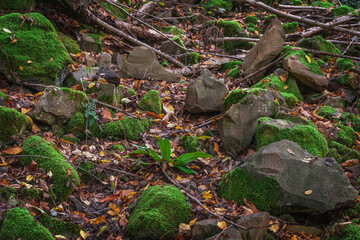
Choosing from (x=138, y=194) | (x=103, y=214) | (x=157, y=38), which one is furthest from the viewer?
(x=157, y=38)

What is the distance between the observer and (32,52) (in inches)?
202

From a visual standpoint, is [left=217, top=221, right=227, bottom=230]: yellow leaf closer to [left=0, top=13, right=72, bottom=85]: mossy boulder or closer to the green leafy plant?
the green leafy plant

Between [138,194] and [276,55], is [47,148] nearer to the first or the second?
[138,194]

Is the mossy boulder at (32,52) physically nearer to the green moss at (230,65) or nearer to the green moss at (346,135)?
the green moss at (230,65)

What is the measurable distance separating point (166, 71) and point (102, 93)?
208cm

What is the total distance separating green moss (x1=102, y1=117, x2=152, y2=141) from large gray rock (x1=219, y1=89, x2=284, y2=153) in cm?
131

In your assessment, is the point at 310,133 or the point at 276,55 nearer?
the point at 310,133

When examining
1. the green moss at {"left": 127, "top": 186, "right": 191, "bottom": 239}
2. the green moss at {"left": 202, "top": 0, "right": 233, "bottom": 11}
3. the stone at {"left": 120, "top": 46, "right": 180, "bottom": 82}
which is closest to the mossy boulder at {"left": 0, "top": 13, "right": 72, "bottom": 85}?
the stone at {"left": 120, "top": 46, "right": 180, "bottom": 82}

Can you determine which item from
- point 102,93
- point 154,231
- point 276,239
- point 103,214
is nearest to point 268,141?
point 276,239

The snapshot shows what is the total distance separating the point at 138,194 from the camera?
373 cm

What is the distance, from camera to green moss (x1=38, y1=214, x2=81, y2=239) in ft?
9.87

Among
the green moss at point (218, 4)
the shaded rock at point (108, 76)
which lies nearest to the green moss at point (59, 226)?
the shaded rock at point (108, 76)

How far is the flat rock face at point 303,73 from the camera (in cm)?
594

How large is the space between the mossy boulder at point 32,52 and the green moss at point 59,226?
2776 mm
